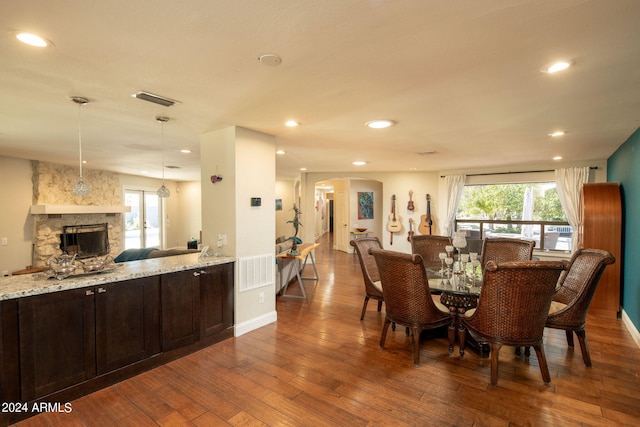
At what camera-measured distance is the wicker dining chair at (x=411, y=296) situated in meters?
2.70

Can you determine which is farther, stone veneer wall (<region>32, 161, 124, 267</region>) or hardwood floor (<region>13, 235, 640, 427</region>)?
stone veneer wall (<region>32, 161, 124, 267</region>)

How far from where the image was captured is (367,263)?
3.90m

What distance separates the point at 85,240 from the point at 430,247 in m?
7.19

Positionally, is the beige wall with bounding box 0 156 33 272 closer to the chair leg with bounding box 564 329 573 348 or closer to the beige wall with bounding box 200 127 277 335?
the beige wall with bounding box 200 127 277 335

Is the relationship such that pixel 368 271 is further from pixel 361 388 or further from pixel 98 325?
pixel 98 325

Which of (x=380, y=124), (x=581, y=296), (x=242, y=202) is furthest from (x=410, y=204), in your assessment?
(x=242, y=202)

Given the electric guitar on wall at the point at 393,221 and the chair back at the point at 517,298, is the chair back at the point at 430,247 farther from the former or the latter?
the electric guitar on wall at the point at 393,221

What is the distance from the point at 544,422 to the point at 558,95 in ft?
7.77

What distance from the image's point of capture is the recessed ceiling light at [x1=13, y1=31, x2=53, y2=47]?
1545 millimetres

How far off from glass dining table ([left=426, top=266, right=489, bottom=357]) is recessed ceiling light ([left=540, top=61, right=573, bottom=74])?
179cm

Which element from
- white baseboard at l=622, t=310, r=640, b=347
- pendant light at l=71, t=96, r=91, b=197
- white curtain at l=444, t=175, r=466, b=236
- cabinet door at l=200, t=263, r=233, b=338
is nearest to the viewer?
pendant light at l=71, t=96, r=91, b=197

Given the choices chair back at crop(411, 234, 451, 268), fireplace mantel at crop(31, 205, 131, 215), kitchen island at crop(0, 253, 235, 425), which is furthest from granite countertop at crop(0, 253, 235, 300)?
fireplace mantel at crop(31, 205, 131, 215)

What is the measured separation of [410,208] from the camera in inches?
295

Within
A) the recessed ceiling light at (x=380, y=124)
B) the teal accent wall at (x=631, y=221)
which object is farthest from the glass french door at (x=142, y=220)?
the teal accent wall at (x=631, y=221)
